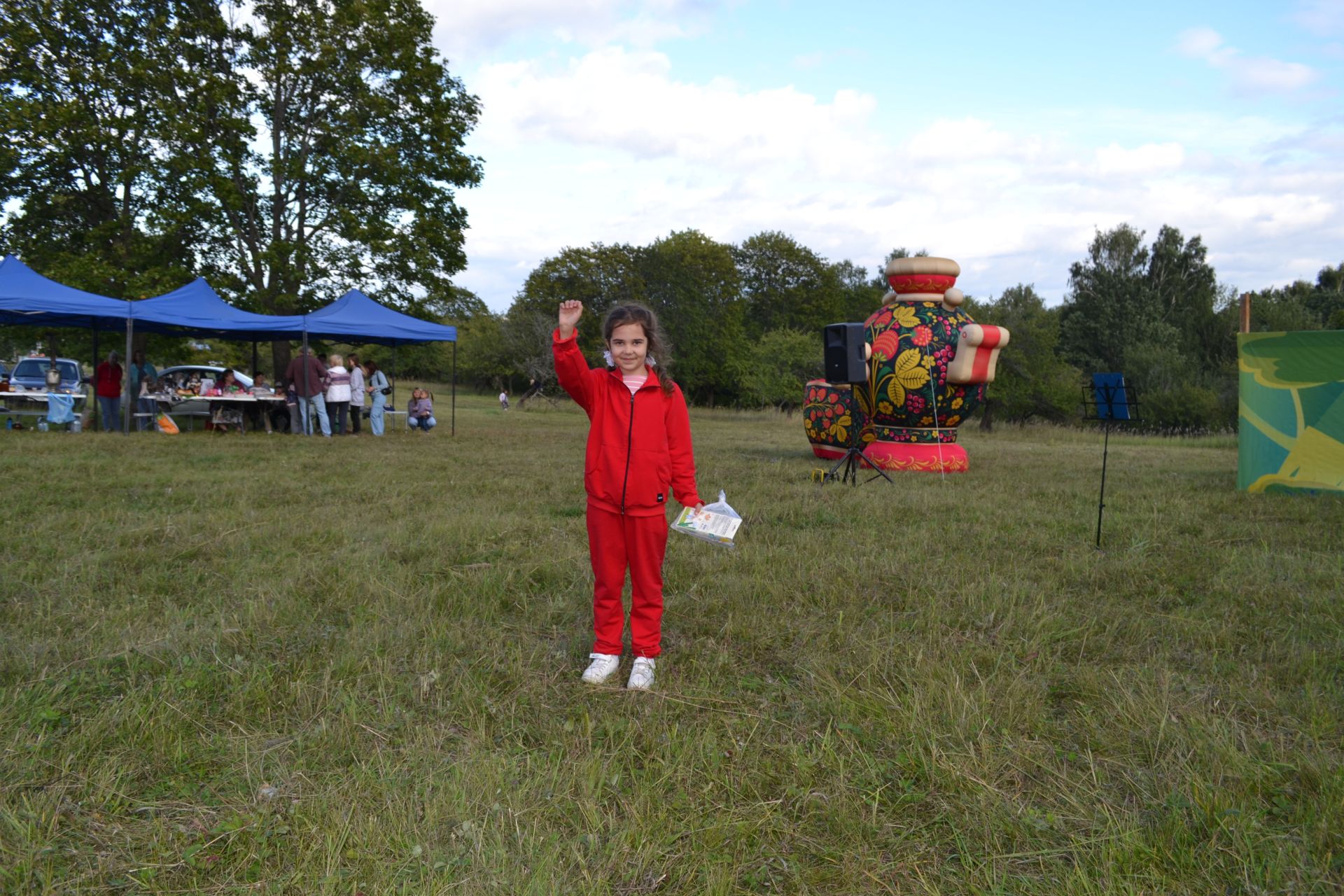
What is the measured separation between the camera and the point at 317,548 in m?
5.98

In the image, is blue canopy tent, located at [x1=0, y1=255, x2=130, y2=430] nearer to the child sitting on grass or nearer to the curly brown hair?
the child sitting on grass

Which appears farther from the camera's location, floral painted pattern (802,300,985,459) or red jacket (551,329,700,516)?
floral painted pattern (802,300,985,459)

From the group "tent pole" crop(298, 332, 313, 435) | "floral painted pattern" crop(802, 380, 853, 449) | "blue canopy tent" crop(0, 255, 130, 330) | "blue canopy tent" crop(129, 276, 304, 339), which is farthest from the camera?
"tent pole" crop(298, 332, 313, 435)

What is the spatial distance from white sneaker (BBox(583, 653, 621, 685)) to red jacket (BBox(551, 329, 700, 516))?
0.66 m

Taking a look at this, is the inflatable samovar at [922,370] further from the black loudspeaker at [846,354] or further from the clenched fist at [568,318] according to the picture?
the clenched fist at [568,318]

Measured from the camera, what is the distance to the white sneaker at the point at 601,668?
3637mm

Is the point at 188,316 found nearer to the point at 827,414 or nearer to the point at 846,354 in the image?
the point at 827,414

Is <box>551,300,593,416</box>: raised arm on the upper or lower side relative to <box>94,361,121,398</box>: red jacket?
lower

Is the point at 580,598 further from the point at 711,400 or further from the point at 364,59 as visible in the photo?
the point at 711,400

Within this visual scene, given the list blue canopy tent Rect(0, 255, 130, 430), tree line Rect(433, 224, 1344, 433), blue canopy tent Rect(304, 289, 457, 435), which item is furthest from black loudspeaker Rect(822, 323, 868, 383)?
tree line Rect(433, 224, 1344, 433)

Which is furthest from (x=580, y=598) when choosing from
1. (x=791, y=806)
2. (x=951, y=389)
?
(x=951, y=389)

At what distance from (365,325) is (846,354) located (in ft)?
32.1

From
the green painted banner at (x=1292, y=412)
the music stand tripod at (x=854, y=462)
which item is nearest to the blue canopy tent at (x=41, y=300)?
the music stand tripod at (x=854, y=462)

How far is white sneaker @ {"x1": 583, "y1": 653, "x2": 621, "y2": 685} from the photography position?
3637 millimetres
